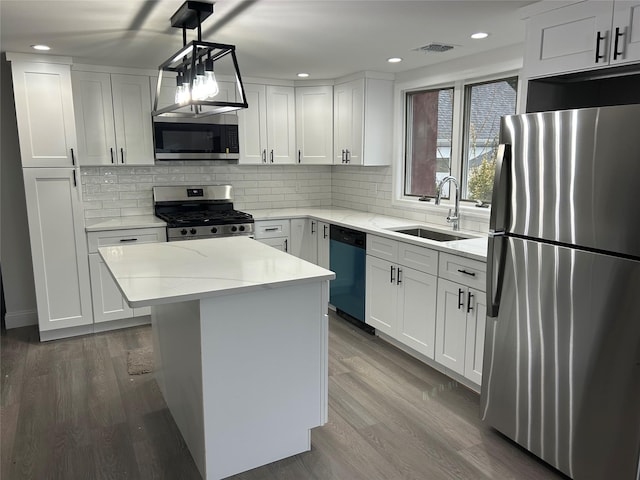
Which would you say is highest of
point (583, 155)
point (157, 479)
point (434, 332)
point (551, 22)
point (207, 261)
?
point (551, 22)

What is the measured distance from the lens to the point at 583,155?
1927 mm

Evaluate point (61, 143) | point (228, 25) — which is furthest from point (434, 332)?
point (61, 143)

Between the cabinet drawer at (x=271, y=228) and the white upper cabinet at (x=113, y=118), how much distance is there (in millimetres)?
1160

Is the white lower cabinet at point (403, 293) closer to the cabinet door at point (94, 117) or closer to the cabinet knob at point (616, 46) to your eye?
the cabinet knob at point (616, 46)

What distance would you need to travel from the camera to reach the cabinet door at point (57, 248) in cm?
365

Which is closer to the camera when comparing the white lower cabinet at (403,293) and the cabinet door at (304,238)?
the white lower cabinet at (403,293)

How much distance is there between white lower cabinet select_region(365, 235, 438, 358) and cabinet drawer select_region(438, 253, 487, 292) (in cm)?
9

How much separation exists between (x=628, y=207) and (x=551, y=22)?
109cm

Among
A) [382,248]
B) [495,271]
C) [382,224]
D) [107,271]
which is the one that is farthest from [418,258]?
Result: [107,271]

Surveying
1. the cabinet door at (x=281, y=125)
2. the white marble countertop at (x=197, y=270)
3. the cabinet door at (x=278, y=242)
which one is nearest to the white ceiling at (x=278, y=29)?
the cabinet door at (x=281, y=125)

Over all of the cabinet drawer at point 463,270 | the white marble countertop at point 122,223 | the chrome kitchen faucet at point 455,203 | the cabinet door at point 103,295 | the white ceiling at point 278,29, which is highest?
the white ceiling at point 278,29

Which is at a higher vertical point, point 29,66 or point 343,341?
point 29,66

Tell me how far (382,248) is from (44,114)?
2.81 m

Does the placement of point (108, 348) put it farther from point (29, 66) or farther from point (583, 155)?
point (583, 155)
